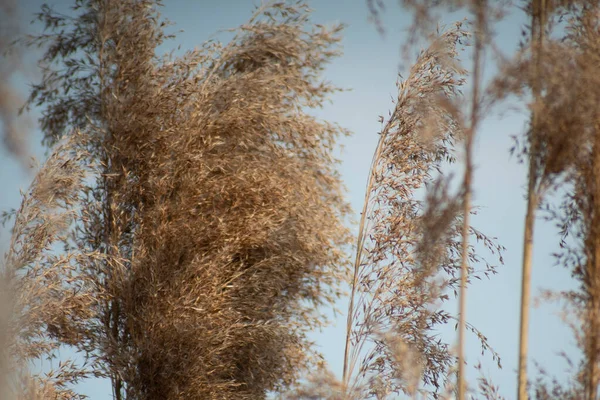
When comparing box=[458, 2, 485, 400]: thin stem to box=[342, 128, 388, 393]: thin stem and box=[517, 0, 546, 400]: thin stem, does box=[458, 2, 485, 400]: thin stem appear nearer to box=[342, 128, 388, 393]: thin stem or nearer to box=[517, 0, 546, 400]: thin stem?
box=[517, 0, 546, 400]: thin stem

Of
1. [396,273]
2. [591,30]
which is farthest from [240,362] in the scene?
[591,30]

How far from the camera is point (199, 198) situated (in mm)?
7203

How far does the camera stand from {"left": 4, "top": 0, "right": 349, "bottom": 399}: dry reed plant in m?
7.08

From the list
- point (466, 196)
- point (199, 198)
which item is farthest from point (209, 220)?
point (466, 196)

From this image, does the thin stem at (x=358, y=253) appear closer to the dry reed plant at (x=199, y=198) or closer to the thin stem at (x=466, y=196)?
the dry reed plant at (x=199, y=198)

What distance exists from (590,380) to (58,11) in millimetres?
6064

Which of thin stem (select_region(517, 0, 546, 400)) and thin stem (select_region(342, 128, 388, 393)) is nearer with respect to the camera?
thin stem (select_region(517, 0, 546, 400))

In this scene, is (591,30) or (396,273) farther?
(396,273)

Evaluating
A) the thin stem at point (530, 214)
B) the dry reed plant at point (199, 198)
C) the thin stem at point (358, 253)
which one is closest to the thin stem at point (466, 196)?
the thin stem at point (530, 214)

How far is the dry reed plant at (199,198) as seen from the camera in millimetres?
7082

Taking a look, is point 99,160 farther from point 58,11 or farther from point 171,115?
point 58,11

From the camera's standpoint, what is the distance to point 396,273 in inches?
261

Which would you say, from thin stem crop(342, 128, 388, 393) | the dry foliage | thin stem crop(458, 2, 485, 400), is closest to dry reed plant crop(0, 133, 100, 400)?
the dry foliage

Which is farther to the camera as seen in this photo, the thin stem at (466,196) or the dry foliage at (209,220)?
the dry foliage at (209,220)
